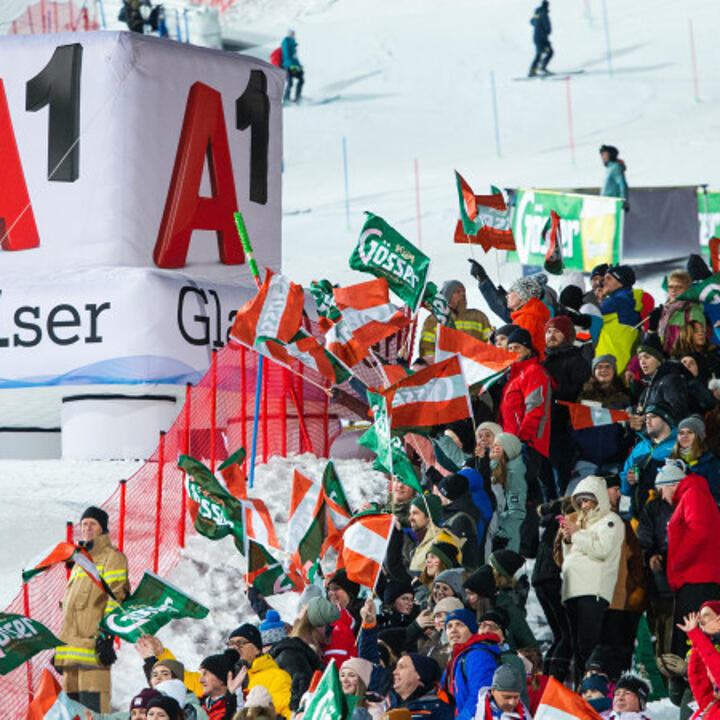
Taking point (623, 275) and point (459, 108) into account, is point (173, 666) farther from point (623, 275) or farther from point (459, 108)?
point (459, 108)

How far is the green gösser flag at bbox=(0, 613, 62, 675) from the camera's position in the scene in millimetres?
10852

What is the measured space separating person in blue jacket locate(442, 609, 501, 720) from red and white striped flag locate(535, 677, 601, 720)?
80 centimetres

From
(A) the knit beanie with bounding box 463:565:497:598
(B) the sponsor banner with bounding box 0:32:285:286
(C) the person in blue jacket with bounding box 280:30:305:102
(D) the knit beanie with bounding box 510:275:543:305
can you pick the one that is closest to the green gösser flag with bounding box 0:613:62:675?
(A) the knit beanie with bounding box 463:565:497:598

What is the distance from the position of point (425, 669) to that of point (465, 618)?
1.60ft

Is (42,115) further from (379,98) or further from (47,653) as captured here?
(379,98)

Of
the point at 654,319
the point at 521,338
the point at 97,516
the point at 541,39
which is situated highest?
the point at 541,39

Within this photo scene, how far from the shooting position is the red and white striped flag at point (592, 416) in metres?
12.9

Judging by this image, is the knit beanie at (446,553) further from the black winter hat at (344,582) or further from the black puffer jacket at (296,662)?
the black puffer jacket at (296,662)

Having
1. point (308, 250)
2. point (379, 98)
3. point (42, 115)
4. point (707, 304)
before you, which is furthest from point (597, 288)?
point (379, 98)

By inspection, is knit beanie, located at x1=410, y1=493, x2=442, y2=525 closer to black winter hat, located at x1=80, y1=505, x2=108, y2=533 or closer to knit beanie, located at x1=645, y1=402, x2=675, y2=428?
knit beanie, located at x1=645, y1=402, x2=675, y2=428

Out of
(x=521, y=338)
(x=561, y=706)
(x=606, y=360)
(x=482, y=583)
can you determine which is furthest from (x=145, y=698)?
(x=606, y=360)

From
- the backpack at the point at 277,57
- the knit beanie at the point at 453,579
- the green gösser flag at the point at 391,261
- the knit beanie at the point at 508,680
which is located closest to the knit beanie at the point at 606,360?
the green gösser flag at the point at 391,261

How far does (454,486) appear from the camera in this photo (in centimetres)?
1180

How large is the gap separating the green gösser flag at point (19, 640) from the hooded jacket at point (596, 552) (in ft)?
9.82
